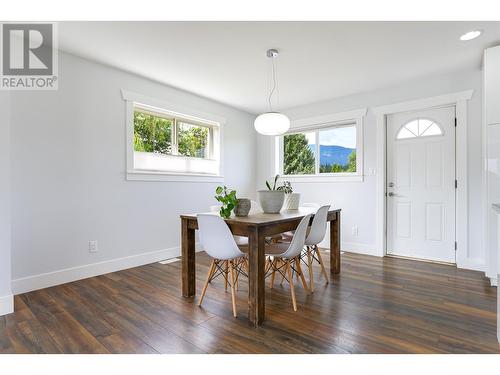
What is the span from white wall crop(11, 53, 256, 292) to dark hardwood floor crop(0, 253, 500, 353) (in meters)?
0.33

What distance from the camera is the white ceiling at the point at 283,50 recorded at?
243cm

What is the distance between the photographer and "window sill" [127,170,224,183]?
3.51 metres

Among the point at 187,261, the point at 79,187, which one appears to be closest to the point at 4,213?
the point at 79,187

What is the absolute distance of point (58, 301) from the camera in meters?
2.41

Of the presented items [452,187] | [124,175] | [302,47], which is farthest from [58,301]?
[452,187]

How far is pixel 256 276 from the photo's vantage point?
2029 millimetres

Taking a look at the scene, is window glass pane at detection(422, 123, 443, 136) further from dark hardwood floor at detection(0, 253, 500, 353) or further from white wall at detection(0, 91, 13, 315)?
white wall at detection(0, 91, 13, 315)

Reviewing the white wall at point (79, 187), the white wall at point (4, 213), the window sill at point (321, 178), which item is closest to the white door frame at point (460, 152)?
the window sill at point (321, 178)

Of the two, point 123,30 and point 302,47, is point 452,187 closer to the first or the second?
point 302,47

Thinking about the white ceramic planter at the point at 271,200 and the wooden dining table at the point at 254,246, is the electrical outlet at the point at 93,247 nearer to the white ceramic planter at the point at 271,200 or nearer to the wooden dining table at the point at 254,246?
the wooden dining table at the point at 254,246

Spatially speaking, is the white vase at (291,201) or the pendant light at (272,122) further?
the white vase at (291,201)

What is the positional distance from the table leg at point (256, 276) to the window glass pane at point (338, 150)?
2873 millimetres

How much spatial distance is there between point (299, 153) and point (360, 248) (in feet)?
6.11
